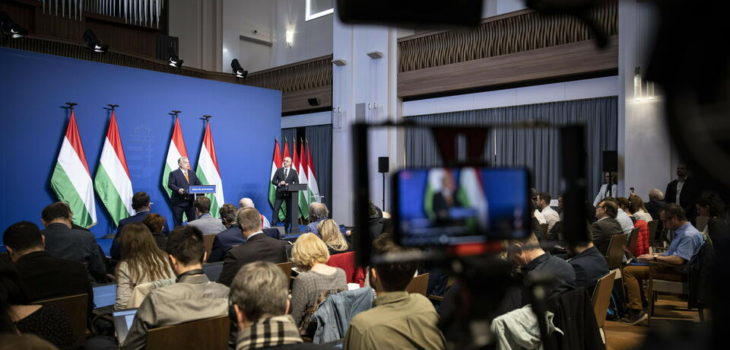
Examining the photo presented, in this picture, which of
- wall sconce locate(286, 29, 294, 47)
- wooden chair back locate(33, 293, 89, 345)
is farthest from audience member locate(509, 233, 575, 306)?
wall sconce locate(286, 29, 294, 47)

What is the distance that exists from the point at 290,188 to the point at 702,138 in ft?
29.3

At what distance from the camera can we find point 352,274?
13.4 feet

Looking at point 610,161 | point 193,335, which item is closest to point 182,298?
point 193,335

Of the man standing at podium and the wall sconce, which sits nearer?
the man standing at podium

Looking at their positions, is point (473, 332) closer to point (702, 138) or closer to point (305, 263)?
point (702, 138)

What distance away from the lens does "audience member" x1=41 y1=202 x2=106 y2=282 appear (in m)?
3.93

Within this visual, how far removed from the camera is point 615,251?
4660 millimetres

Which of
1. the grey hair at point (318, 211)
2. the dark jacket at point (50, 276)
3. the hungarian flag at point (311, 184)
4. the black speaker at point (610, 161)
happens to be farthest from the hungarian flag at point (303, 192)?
the dark jacket at point (50, 276)

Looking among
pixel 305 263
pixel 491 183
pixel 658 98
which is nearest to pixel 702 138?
pixel 658 98

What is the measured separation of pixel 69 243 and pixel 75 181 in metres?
4.27

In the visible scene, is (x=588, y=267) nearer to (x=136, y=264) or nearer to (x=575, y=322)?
(x=575, y=322)

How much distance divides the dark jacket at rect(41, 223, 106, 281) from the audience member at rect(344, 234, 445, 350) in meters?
2.91

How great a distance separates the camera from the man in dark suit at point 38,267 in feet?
9.31

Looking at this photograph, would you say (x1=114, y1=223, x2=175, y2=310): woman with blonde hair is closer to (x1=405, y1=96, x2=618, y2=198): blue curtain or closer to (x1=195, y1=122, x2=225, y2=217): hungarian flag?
(x1=405, y1=96, x2=618, y2=198): blue curtain
